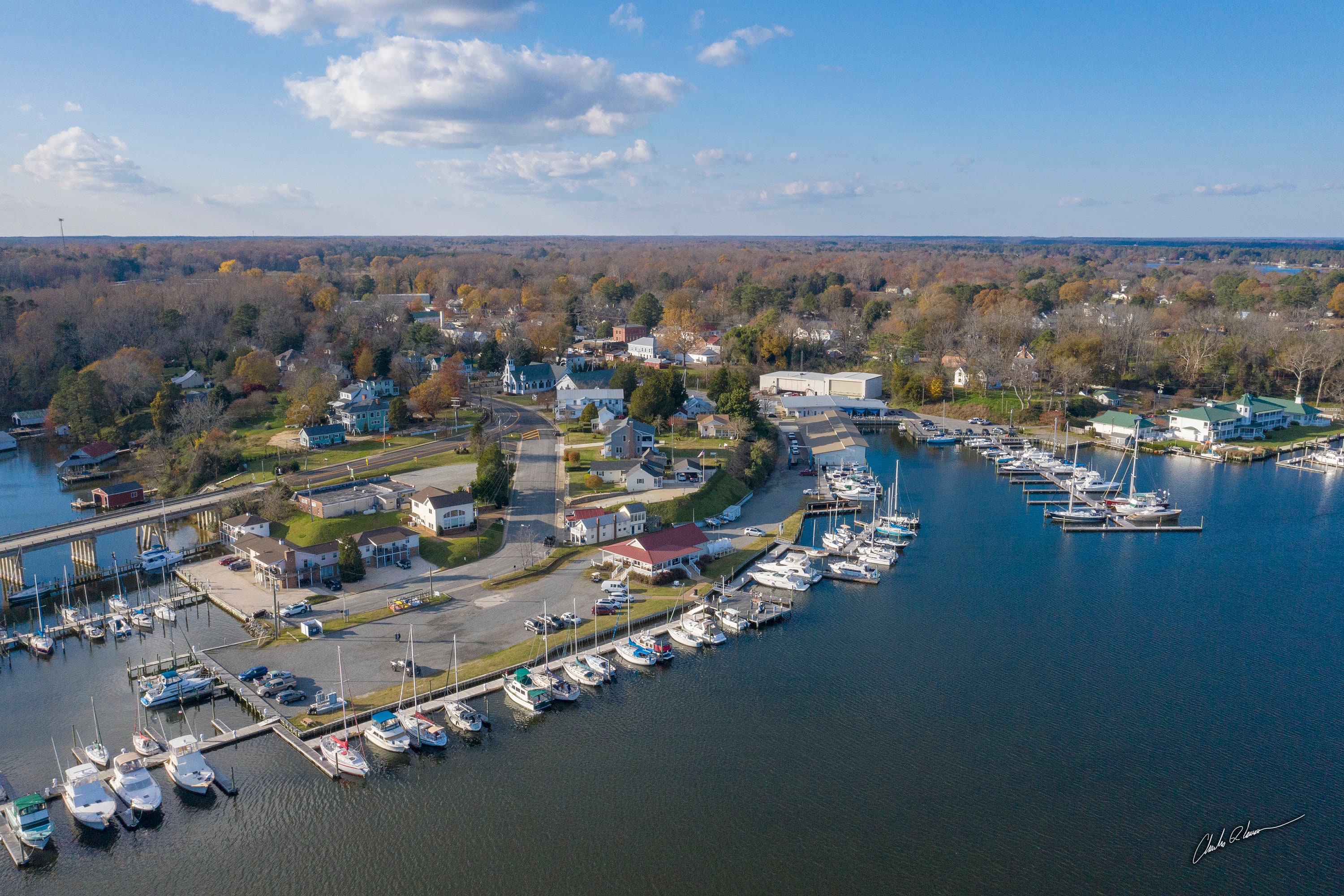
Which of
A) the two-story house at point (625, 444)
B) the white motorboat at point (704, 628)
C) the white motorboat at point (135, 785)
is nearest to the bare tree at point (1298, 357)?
the two-story house at point (625, 444)

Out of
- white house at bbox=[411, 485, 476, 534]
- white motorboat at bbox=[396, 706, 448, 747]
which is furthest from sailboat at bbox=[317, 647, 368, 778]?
white house at bbox=[411, 485, 476, 534]

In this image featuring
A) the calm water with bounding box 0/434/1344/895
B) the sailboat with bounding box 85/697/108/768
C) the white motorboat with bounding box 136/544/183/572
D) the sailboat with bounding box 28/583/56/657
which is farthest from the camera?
the white motorboat with bounding box 136/544/183/572

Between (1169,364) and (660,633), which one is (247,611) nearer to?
(660,633)

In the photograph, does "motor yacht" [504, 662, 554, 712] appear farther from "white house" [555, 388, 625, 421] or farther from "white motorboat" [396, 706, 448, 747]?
"white house" [555, 388, 625, 421]

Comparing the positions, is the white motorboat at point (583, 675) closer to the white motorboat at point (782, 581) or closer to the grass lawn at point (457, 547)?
the white motorboat at point (782, 581)

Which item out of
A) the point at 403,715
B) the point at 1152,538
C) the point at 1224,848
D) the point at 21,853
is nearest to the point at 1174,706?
the point at 1224,848

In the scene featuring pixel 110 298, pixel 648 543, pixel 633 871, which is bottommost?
pixel 633 871
